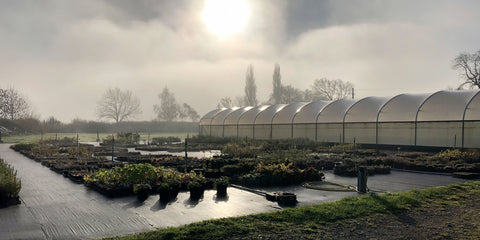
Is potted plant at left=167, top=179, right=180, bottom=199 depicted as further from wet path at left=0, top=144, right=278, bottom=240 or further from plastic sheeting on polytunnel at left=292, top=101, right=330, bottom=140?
plastic sheeting on polytunnel at left=292, top=101, right=330, bottom=140

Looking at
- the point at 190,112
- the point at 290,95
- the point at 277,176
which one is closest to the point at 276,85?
the point at 290,95

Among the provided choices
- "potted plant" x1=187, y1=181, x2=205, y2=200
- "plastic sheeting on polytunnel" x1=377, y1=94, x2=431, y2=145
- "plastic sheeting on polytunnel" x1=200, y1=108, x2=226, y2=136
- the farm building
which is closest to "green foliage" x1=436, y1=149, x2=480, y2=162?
the farm building

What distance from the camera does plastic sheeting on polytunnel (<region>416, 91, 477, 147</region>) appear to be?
21.8m

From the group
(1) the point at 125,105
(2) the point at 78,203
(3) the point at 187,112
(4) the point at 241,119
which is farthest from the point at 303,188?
(3) the point at 187,112

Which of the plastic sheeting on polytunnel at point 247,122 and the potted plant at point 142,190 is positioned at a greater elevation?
the plastic sheeting on polytunnel at point 247,122

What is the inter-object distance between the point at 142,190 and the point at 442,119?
2047 cm

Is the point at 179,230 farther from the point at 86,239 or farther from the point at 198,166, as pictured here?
the point at 198,166

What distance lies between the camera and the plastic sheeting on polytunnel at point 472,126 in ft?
68.5

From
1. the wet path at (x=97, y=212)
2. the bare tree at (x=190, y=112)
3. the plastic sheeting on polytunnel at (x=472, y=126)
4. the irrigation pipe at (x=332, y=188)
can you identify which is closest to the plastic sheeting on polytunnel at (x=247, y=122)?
the plastic sheeting on polytunnel at (x=472, y=126)

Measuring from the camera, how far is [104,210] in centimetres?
749

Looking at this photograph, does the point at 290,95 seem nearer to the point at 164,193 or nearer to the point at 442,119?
the point at 442,119

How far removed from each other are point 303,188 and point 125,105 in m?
77.2

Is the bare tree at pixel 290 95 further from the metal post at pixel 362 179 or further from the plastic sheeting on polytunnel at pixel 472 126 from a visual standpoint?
the metal post at pixel 362 179

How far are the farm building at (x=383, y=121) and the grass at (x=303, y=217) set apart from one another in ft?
48.7
